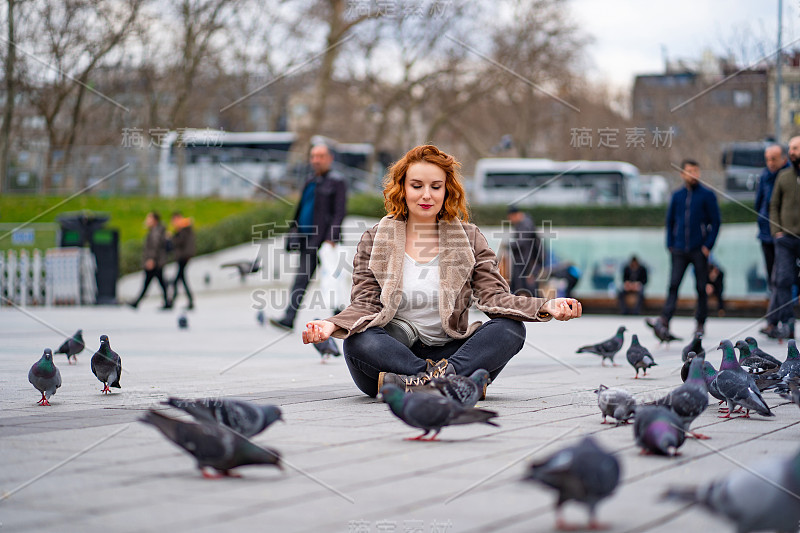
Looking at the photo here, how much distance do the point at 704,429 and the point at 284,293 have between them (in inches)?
779

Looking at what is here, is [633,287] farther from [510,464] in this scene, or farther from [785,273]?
[510,464]

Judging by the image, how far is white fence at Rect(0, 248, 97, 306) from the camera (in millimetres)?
20203

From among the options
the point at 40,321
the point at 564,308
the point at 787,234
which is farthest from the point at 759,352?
the point at 40,321

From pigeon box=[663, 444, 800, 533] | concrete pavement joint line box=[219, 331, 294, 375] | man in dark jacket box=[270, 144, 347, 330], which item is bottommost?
concrete pavement joint line box=[219, 331, 294, 375]

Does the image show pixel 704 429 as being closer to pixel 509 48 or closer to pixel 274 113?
pixel 509 48

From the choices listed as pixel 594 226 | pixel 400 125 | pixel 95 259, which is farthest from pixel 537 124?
pixel 95 259

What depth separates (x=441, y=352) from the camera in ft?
18.2

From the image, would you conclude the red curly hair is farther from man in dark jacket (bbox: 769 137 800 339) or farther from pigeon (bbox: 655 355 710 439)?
man in dark jacket (bbox: 769 137 800 339)

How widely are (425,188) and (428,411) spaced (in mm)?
1771

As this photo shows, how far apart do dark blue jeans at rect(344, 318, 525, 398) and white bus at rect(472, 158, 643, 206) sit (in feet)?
106

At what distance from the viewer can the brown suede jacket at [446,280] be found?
5422mm

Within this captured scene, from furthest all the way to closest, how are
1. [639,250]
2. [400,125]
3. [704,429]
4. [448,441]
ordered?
[400,125] < [639,250] < [704,429] < [448,441]

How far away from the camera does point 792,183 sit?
1004 cm

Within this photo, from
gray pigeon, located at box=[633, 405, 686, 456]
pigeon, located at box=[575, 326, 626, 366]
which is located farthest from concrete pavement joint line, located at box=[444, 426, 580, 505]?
pigeon, located at box=[575, 326, 626, 366]
